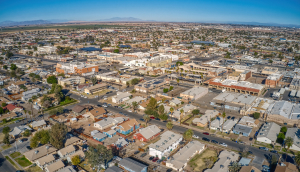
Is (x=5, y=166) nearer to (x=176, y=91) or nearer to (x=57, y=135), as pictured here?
(x=57, y=135)

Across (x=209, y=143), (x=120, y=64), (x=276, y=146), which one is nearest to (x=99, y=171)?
(x=209, y=143)

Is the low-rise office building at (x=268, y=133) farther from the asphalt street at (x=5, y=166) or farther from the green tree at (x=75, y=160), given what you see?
the asphalt street at (x=5, y=166)

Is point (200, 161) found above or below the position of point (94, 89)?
below

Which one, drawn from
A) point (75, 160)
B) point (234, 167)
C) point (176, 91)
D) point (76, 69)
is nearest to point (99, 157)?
point (75, 160)

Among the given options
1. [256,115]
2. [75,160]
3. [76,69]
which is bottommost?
[75,160]

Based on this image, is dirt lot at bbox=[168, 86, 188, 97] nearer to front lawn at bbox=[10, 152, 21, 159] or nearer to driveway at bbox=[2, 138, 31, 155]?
driveway at bbox=[2, 138, 31, 155]

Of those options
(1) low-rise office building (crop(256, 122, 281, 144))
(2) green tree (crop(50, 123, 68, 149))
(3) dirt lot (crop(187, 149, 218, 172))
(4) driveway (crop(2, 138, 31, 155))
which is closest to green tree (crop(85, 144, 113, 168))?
(2) green tree (crop(50, 123, 68, 149))

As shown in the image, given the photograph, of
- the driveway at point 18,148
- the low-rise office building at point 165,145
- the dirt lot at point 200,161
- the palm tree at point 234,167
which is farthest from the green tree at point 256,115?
the driveway at point 18,148
